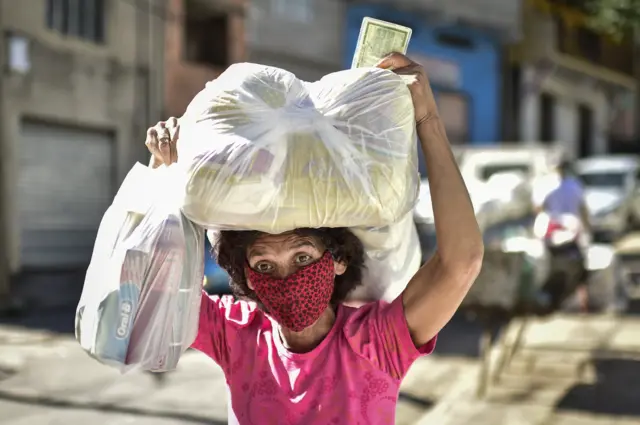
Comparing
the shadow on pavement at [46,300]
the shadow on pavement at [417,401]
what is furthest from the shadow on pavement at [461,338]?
the shadow on pavement at [46,300]

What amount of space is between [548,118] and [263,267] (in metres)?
22.9

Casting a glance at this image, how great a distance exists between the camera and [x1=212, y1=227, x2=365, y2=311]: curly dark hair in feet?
5.71

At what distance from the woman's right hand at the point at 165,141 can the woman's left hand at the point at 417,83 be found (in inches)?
18.1

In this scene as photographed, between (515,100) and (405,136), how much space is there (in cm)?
2112

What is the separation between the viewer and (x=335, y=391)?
→ 167 cm

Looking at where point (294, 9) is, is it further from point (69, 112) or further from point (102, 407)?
point (102, 407)

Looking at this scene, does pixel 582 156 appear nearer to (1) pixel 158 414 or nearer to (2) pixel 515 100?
(2) pixel 515 100

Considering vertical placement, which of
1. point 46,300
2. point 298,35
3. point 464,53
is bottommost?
point 46,300

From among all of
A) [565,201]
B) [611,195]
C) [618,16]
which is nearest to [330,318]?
[565,201]

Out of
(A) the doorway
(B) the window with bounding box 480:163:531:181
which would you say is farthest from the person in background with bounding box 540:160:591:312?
(A) the doorway

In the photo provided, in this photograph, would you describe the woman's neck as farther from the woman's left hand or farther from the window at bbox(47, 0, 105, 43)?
the window at bbox(47, 0, 105, 43)

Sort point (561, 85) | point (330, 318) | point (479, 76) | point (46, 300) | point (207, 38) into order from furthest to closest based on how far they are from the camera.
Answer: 1. point (561, 85)
2. point (479, 76)
3. point (207, 38)
4. point (46, 300)
5. point (330, 318)

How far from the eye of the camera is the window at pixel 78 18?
1102 centimetres

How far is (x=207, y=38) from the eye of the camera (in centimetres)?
1441
